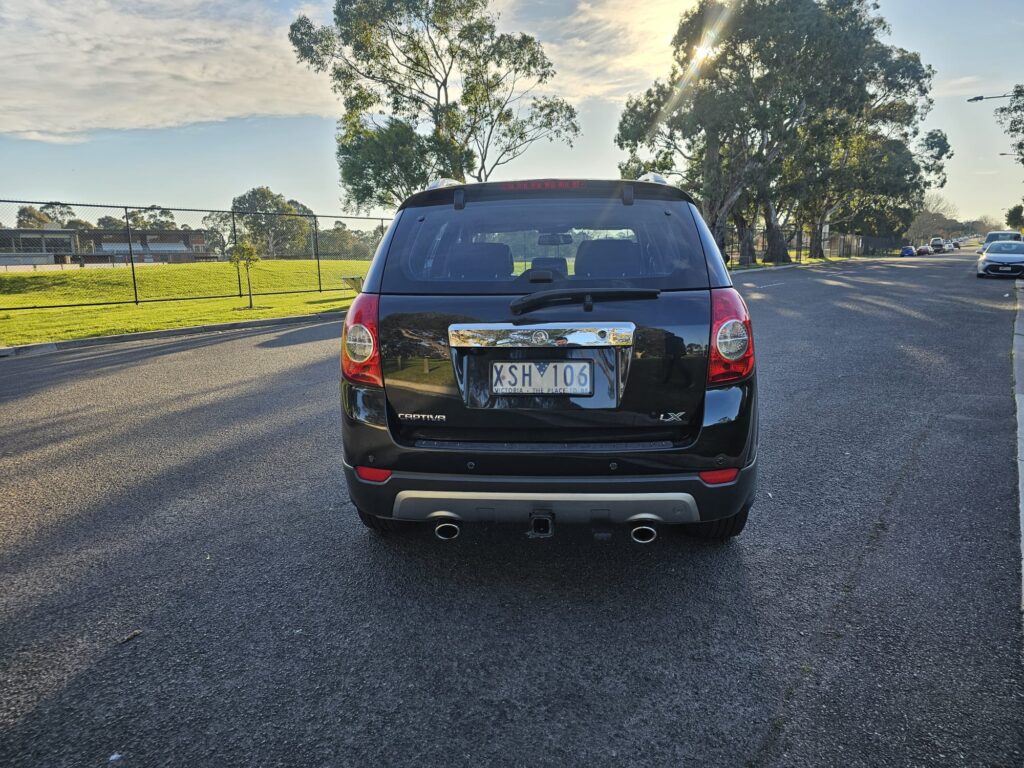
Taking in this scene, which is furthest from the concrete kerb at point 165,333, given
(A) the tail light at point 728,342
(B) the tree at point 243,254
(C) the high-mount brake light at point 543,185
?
(A) the tail light at point 728,342

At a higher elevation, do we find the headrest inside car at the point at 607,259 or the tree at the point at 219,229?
the tree at the point at 219,229

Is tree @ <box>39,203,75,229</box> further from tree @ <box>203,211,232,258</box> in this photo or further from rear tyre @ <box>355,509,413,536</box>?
rear tyre @ <box>355,509,413,536</box>

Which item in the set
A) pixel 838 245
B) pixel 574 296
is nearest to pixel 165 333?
pixel 574 296

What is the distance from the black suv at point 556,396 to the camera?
248cm

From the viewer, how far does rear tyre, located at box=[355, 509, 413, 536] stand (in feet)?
10.1

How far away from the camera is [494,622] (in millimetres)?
2555

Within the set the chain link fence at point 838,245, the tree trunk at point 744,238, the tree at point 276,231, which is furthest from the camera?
the chain link fence at point 838,245

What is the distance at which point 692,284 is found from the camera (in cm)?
259

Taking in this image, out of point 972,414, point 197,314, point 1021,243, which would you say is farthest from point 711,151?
point 972,414

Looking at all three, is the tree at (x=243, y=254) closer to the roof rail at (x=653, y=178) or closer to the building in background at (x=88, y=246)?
the building in background at (x=88, y=246)

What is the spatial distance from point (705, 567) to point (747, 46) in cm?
3715

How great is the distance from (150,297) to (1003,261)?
31.2m

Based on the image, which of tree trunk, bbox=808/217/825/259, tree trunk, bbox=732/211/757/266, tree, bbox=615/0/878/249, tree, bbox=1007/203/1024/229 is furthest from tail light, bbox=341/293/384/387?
tree, bbox=1007/203/1024/229

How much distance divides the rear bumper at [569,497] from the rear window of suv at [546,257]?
757 mm
